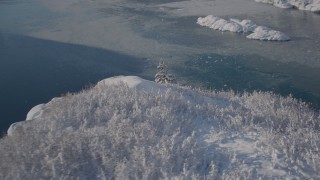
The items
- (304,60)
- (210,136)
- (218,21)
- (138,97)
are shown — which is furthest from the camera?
(218,21)

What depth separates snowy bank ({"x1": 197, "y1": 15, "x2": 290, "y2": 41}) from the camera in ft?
103


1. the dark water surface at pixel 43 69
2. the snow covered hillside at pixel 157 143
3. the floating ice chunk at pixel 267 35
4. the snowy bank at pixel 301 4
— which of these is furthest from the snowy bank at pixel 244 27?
the snow covered hillside at pixel 157 143

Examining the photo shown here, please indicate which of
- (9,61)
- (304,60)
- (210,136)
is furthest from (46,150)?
(304,60)

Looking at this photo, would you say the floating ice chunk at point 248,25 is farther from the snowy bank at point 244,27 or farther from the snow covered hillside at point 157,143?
the snow covered hillside at point 157,143

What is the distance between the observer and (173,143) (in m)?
9.90

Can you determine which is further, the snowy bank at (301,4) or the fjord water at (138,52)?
the snowy bank at (301,4)

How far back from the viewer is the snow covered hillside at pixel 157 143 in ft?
30.2

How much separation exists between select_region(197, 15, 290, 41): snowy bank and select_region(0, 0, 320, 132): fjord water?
2.35ft

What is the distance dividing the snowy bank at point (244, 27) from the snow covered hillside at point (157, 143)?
63.9 ft

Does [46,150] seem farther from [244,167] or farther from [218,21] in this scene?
[218,21]

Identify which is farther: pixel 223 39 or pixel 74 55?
pixel 223 39

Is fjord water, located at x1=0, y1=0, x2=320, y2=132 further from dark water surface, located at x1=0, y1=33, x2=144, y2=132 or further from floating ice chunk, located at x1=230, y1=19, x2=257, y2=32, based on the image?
floating ice chunk, located at x1=230, y1=19, x2=257, y2=32

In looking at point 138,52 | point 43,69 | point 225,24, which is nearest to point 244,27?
point 225,24

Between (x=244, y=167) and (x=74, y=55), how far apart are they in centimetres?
2083
